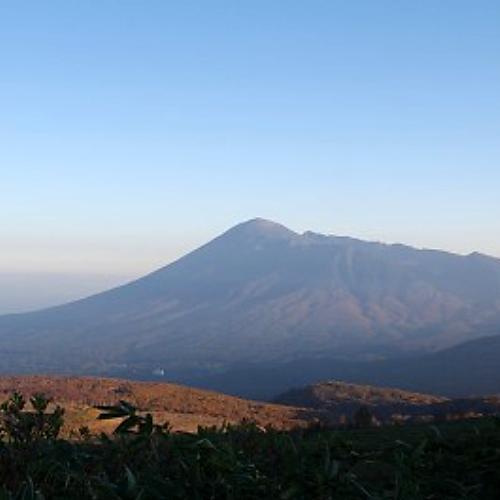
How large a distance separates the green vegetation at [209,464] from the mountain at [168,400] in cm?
2473

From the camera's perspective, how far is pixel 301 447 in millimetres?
2531

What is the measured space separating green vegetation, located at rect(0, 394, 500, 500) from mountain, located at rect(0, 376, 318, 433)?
24.7 meters

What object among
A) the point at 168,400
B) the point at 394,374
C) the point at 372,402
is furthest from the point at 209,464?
the point at 394,374

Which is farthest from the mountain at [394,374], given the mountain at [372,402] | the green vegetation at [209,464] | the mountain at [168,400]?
the green vegetation at [209,464]

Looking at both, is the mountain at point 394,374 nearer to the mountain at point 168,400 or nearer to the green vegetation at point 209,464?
the mountain at point 168,400

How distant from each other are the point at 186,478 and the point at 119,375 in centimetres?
16284

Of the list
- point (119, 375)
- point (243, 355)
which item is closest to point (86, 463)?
point (119, 375)

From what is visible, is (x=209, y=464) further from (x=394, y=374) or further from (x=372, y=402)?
(x=394, y=374)

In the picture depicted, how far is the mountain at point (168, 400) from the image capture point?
34781 millimetres

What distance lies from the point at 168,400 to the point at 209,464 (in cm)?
4410

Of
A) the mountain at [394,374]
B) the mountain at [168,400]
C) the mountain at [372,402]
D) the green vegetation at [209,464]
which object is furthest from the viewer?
the mountain at [394,374]

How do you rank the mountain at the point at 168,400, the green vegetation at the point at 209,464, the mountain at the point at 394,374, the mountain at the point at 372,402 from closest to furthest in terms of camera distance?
the green vegetation at the point at 209,464 → the mountain at the point at 168,400 → the mountain at the point at 372,402 → the mountain at the point at 394,374

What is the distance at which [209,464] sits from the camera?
230 cm

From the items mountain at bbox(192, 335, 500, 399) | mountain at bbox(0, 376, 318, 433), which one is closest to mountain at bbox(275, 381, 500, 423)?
mountain at bbox(0, 376, 318, 433)
